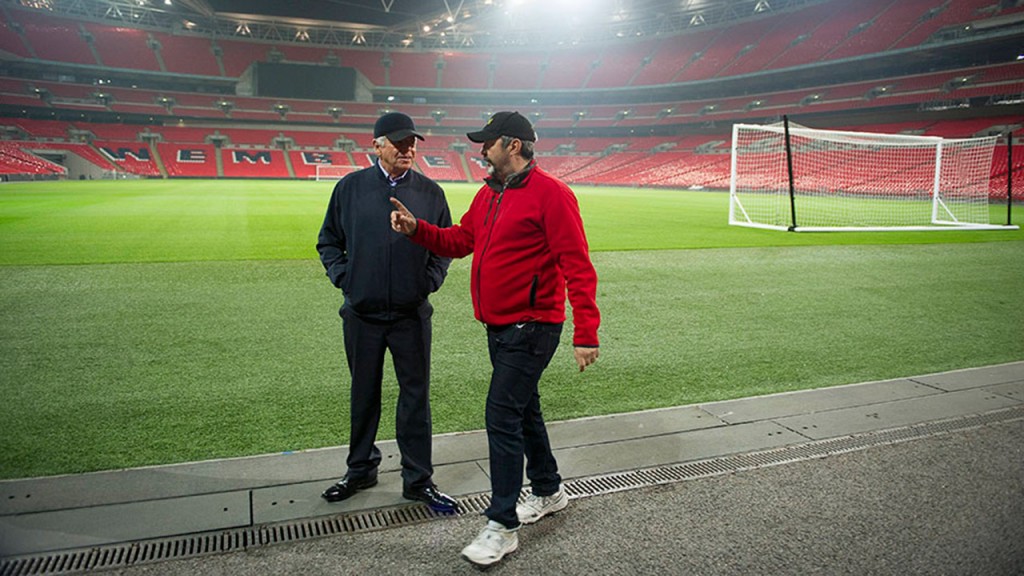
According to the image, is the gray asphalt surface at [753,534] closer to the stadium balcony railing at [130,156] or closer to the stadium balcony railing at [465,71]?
the stadium balcony railing at [130,156]

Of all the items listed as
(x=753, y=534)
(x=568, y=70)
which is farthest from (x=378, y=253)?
(x=568, y=70)

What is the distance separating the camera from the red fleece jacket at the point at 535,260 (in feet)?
8.66

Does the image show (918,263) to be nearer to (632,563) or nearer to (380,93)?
(632,563)

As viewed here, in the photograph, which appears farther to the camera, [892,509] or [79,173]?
[79,173]

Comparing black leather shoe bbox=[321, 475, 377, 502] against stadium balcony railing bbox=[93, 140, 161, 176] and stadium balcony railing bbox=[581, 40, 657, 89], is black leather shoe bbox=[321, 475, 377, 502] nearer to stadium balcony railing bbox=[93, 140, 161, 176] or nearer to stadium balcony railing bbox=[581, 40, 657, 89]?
→ stadium balcony railing bbox=[93, 140, 161, 176]

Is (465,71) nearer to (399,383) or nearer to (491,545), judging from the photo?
(399,383)

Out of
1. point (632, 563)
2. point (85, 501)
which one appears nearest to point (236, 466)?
point (85, 501)

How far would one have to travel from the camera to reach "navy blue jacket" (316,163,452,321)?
3010 millimetres

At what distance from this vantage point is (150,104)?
2232 inches

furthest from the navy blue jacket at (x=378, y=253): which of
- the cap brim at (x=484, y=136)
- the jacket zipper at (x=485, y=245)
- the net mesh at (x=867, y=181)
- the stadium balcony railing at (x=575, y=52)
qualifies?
the stadium balcony railing at (x=575, y=52)

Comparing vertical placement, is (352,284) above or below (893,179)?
below

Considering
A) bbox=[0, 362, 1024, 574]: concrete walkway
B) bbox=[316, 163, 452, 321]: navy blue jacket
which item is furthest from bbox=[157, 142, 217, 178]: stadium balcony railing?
bbox=[316, 163, 452, 321]: navy blue jacket

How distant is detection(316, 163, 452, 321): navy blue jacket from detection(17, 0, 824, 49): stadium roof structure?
1890 inches

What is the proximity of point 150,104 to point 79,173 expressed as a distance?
13837mm
